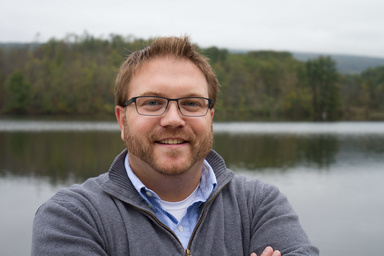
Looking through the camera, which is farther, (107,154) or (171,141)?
(107,154)

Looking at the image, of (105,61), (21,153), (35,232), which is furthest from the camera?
(105,61)

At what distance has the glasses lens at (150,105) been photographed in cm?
190

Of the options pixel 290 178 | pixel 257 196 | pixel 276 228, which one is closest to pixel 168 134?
pixel 257 196

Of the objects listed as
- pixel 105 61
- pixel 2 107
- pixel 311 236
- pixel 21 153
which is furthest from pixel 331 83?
pixel 311 236

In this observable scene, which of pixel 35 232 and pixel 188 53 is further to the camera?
pixel 188 53

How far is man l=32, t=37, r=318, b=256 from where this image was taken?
1777mm

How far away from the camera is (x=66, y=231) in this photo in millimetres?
1675

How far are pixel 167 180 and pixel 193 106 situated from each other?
13.4 inches

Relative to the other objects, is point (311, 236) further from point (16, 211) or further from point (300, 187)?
point (16, 211)

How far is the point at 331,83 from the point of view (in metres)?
86.2

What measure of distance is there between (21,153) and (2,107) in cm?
6451

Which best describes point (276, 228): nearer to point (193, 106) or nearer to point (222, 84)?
point (193, 106)

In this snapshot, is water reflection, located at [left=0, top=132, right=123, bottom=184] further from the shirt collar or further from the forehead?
the forehead

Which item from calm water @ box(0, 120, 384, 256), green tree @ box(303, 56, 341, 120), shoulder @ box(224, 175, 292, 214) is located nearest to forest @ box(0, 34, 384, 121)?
green tree @ box(303, 56, 341, 120)
